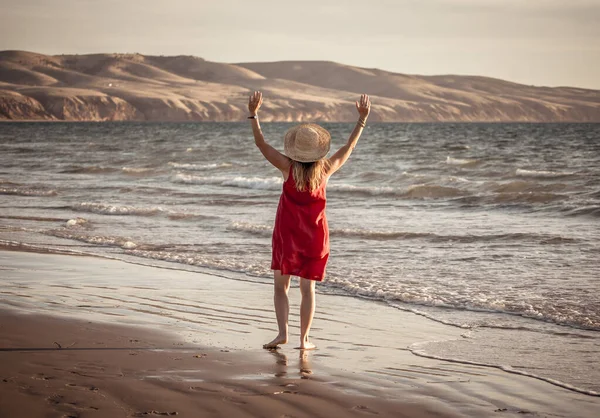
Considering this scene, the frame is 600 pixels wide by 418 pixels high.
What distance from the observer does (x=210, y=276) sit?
8.83 meters

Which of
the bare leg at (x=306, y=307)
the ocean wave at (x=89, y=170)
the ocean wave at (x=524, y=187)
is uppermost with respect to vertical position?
the ocean wave at (x=524, y=187)

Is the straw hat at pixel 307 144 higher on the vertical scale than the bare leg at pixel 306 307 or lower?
higher

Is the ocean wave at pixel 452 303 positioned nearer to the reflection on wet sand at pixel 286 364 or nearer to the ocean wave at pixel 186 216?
the reflection on wet sand at pixel 286 364

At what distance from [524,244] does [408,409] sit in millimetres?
7382

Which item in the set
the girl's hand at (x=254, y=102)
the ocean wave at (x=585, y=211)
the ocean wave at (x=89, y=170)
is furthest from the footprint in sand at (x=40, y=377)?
the ocean wave at (x=89, y=170)

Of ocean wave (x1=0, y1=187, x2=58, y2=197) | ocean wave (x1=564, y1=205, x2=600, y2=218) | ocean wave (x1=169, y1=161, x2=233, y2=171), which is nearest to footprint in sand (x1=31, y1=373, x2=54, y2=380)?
ocean wave (x1=564, y1=205, x2=600, y2=218)

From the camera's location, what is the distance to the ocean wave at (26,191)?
20008mm

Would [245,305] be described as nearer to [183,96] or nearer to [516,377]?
[516,377]

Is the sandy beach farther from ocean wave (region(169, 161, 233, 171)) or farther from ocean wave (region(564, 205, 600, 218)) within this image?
ocean wave (region(169, 161, 233, 171))

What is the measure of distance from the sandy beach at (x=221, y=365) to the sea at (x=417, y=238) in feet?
1.31

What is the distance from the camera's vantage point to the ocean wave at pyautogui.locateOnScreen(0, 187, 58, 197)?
65.6 ft

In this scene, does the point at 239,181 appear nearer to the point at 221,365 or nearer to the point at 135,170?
the point at 135,170

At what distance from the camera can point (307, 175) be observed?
5.46 m

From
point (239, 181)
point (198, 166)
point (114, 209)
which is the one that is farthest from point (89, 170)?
point (114, 209)
